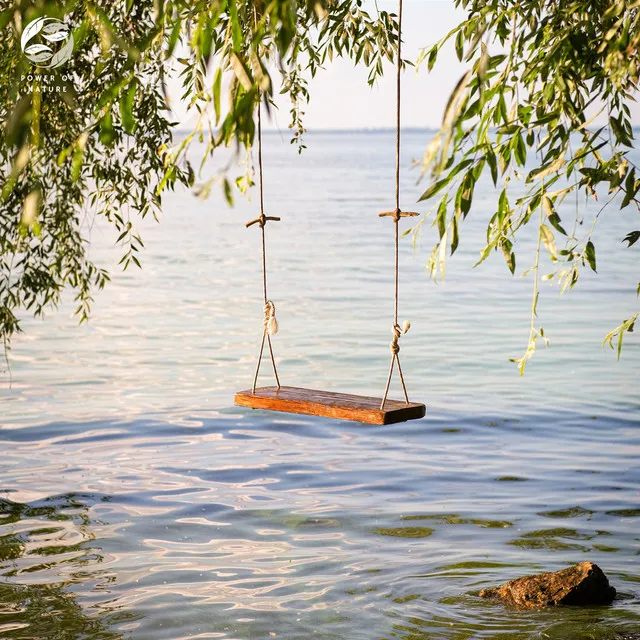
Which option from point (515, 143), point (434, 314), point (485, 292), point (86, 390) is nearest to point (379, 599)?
point (515, 143)

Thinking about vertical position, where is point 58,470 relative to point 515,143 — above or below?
below

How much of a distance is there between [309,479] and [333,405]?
4.81 meters

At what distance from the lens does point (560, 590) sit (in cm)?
642

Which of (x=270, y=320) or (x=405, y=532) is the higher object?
(x=270, y=320)

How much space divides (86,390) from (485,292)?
11842 millimetres

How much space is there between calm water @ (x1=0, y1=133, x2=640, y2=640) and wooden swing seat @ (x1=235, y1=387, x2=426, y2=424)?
1.57m

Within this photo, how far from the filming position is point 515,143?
13.4 ft

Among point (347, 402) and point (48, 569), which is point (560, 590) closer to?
point (347, 402)

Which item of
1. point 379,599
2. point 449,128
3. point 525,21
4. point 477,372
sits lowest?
point 379,599

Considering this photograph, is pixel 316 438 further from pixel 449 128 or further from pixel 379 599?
pixel 449 128

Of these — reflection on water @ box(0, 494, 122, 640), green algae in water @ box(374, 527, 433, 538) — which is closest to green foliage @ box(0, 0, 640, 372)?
reflection on water @ box(0, 494, 122, 640)

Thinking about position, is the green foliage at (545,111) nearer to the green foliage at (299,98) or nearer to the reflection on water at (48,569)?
the green foliage at (299,98)

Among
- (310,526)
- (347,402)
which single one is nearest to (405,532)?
(310,526)

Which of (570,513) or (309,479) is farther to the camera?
(309,479)
